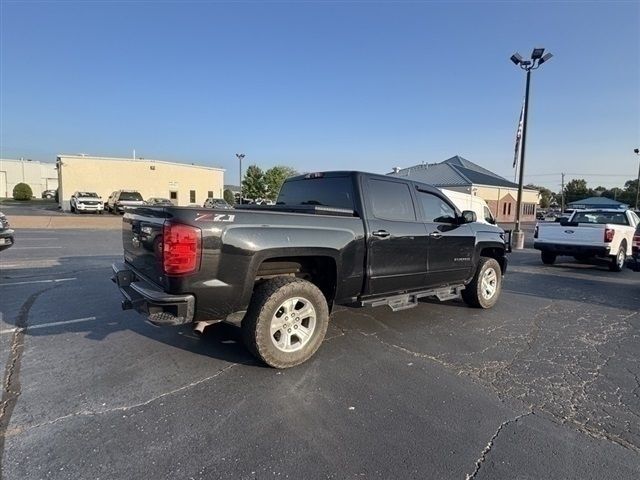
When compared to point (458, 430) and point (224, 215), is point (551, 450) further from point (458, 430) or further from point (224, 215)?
point (224, 215)

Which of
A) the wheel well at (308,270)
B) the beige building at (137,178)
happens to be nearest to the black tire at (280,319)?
the wheel well at (308,270)

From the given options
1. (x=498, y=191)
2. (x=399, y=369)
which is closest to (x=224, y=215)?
(x=399, y=369)

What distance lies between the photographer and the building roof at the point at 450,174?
4725 centimetres

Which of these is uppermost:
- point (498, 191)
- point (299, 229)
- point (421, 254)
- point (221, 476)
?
point (498, 191)

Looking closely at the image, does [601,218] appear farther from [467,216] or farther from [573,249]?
[467,216]

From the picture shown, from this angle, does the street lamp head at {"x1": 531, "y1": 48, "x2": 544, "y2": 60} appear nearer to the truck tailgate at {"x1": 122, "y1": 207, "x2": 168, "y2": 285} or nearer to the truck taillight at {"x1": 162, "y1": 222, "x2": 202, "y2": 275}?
the truck tailgate at {"x1": 122, "y1": 207, "x2": 168, "y2": 285}

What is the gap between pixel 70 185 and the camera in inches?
1457

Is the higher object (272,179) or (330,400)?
(272,179)

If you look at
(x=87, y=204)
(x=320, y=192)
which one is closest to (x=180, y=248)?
(x=320, y=192)

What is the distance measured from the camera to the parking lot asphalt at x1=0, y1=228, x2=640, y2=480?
2.56 metres

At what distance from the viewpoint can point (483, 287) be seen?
6.40 m

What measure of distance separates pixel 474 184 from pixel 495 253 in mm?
41674

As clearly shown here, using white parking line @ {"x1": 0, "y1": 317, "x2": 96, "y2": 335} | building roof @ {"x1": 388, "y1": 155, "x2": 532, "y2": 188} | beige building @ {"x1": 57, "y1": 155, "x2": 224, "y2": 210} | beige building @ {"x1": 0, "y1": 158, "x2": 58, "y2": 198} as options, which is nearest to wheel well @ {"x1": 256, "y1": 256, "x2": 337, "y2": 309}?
white parking line @ {"x1": 0, "y1": 317, "x2": 96, "y2": 335}

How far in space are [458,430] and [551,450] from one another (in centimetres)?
61
